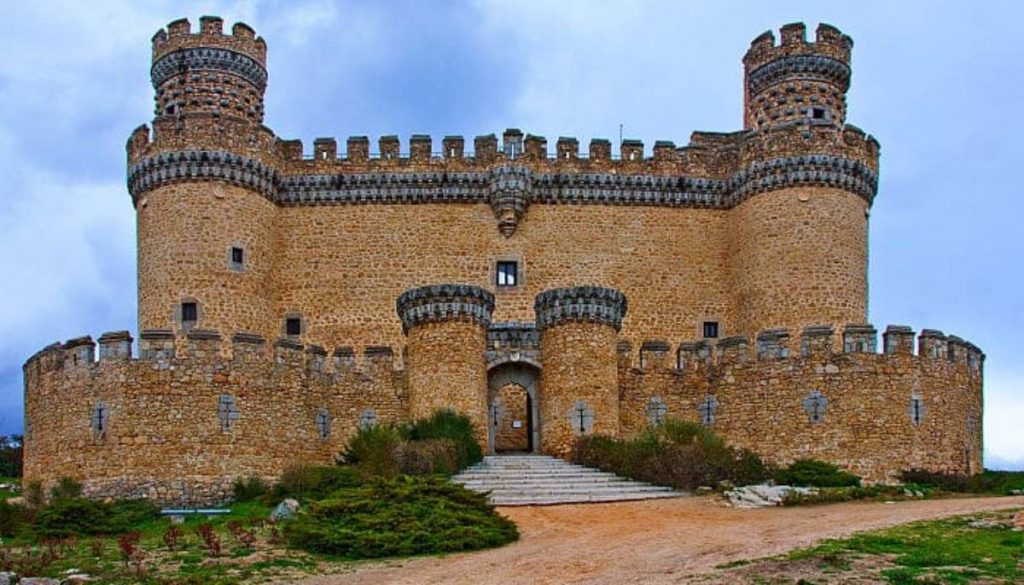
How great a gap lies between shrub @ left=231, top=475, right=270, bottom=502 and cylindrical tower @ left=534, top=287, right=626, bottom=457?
630 cm

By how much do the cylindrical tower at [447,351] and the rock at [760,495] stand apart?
273 inches

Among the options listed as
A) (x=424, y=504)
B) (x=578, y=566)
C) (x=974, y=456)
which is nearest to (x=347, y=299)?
(x=974, y=456)

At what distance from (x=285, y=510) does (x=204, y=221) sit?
1601cm

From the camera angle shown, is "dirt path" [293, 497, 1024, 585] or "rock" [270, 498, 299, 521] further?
"rock" [270, 498, 299, 521]

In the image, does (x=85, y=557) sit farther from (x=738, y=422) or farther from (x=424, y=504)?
(x=738, y=422)

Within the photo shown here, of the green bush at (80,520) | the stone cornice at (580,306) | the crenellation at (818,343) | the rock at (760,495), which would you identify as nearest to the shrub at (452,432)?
the stone cornice at (580,306)

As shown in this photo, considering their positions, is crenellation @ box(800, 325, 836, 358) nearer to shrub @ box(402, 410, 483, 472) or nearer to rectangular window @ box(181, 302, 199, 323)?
shrub @ box(402, 410, 483, 472)

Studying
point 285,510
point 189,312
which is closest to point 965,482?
point 285,510

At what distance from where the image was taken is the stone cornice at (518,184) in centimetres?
3894

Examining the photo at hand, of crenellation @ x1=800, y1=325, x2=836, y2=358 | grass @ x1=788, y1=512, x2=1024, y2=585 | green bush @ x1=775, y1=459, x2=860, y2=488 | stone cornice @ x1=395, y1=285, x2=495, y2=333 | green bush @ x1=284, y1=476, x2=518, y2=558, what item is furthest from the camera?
stone cornice @ x1=395, y1=285, x2=495, y2=333

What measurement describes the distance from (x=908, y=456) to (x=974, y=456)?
2.95 m

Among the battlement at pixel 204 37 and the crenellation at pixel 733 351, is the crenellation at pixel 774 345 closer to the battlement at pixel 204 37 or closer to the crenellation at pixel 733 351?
the crenellation at pixel 733 351

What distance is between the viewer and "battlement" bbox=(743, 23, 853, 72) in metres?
41.6

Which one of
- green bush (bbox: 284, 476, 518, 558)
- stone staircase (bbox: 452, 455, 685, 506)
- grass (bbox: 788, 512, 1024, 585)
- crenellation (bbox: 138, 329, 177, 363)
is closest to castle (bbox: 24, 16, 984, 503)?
crenellation (bbox: 138, 329, 177, 363)
